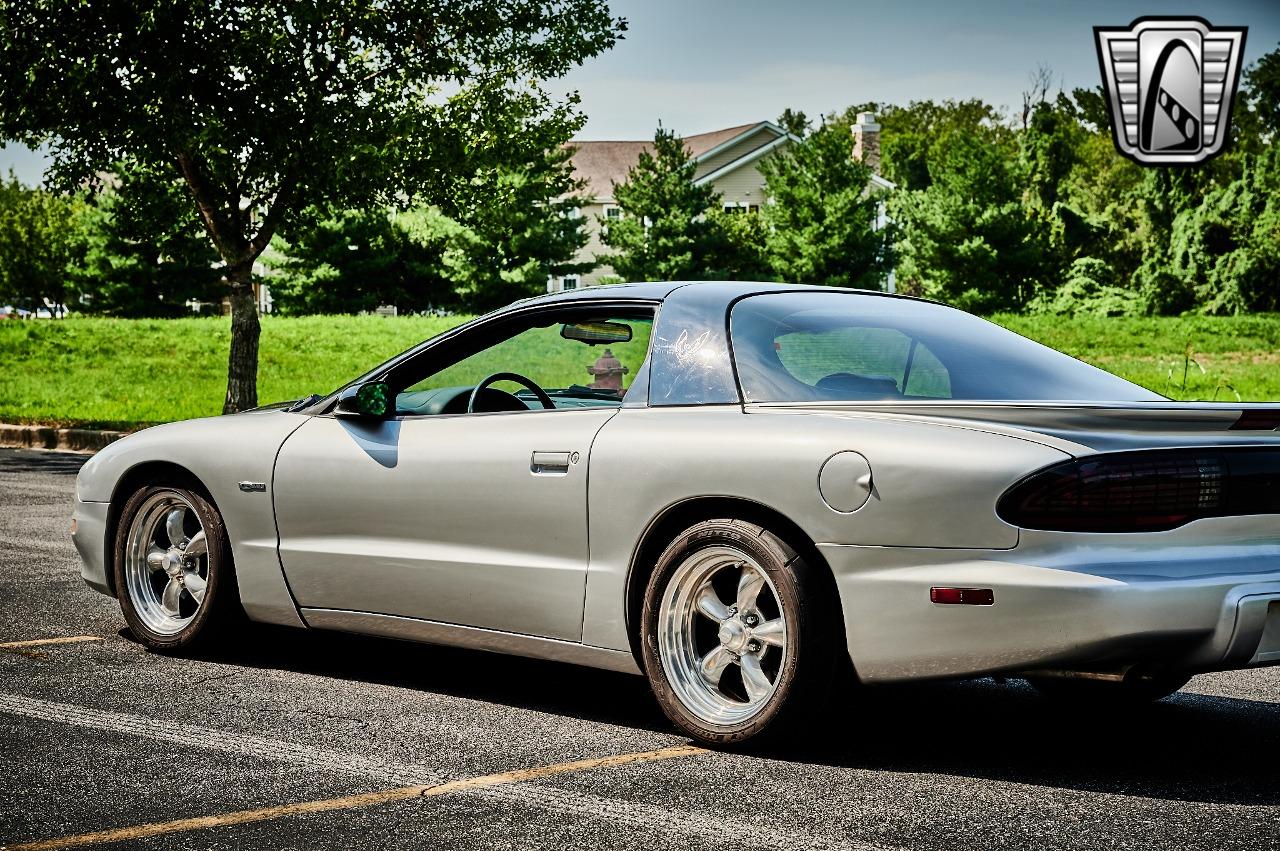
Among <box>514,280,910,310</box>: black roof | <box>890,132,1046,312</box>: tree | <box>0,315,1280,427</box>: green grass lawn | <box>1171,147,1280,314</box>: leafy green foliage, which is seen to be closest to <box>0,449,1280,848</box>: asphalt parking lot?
<box>514,280,910,310</box>: black roof

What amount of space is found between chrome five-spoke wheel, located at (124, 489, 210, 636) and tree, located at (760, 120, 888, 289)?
42280mm

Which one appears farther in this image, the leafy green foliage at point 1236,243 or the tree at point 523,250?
the tree at point 523,250

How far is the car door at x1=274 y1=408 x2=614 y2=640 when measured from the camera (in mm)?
4871

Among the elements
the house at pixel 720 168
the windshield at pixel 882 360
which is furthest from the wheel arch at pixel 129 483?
the house at pixel 720 168

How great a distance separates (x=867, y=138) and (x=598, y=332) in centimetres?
6683

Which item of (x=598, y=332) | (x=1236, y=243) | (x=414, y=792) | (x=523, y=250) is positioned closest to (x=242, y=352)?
(x=598, y=332)

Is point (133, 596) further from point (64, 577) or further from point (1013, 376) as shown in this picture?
point (1013, 376)

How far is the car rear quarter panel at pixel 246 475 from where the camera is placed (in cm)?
566

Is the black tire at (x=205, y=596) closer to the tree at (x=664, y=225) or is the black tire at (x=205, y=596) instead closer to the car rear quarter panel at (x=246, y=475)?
the car rear quarter panel at (x=246, y=475)

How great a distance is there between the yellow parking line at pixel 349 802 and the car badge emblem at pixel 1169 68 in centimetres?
2821

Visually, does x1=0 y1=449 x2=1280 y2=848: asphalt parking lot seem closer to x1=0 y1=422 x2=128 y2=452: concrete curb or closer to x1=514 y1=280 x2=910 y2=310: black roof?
x1=514 y1=280 x2=910 y2=310: black roof

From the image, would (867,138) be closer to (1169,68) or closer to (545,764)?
(1169,68)

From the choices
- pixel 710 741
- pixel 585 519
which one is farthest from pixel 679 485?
pixel 710 741

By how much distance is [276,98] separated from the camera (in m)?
17.7
